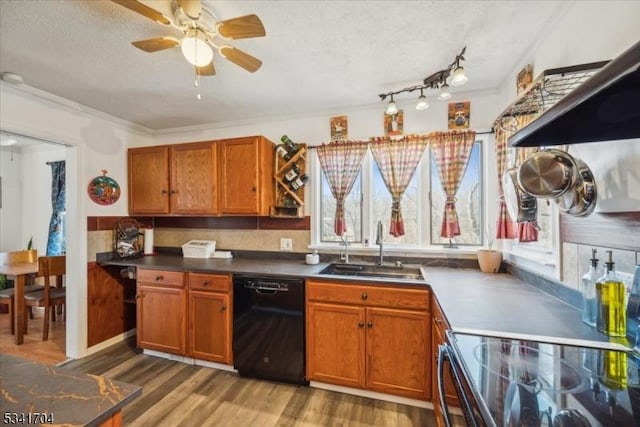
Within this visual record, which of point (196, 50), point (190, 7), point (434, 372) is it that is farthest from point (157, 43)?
point (434, 372)

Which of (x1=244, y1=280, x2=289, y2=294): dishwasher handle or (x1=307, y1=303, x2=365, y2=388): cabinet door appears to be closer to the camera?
(x1=307, y1=303, x2=365, y2=388): cabinet door

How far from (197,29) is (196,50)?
113mm

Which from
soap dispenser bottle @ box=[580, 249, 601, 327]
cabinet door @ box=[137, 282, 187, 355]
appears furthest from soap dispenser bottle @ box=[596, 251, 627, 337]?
cabinet door @ box=[137, 282, 187, 355]

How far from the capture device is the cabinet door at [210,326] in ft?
7.30

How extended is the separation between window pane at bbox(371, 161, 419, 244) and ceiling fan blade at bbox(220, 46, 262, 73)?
4.72ft

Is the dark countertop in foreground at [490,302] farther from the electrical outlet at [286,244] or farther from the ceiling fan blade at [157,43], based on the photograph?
the ceiling fan blade at [157,43]

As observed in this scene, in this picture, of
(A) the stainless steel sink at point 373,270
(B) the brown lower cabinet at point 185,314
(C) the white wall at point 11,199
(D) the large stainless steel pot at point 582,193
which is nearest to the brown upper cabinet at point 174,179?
(B) the brown lower cabinet at point 185,314

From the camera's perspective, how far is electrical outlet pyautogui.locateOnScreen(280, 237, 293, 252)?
2.80 m

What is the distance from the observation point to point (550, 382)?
2.52 feet

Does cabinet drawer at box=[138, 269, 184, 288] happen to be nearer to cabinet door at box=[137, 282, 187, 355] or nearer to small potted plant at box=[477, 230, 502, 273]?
cabinet door at box=[137, 282, 187, 355]

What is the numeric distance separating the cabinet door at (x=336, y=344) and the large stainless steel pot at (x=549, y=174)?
128 cm

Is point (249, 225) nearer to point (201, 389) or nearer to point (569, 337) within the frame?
point (201, 389)

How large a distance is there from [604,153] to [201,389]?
287 centimetres

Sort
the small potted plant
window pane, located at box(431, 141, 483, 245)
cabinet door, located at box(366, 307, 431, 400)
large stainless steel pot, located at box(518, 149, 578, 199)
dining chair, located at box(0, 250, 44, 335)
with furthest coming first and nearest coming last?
1. dining chair, located at box(0, 250, 44, 335)
2. window pane, located at box(431, 141, 483, 245)
3. the small potted plant
4. cabinet door, located at box(366, 307, 431, 400)
5. large stainless steel pot, located at box(518, 149, 578, 199)
